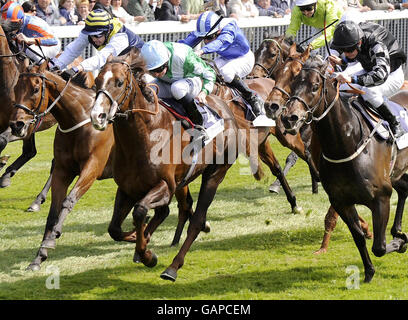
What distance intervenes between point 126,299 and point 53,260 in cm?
134

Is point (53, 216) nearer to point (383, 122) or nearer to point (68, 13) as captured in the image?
point (383, 122)

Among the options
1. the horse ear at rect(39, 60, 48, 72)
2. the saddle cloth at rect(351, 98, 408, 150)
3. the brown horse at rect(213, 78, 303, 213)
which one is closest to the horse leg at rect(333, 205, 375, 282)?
the saddle cloth at rect(351, 98, 408, 150)

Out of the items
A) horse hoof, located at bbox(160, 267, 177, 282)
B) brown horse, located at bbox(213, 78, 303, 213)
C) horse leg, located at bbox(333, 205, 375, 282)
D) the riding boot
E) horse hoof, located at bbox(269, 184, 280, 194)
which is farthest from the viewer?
horse hoof, located at bbox(269, 184, 280, 194)

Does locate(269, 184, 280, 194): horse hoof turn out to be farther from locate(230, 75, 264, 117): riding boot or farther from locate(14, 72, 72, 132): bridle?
locate(14, 72, 72, 132): bridle

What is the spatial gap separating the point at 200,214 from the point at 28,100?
1.61 meters

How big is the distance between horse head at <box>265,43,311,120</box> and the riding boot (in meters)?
2.55

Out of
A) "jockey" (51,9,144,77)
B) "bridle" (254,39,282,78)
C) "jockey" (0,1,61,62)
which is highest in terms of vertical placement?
"jockey" (51,9,144,77)

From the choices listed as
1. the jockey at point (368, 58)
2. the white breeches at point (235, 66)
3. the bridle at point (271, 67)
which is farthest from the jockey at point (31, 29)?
the jockey at point (368, 58)

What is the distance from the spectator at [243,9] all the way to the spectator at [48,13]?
2.89 metres

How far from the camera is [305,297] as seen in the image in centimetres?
613

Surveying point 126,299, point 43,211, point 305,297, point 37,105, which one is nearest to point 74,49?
point 37,105

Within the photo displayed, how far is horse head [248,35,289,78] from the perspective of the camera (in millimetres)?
9953

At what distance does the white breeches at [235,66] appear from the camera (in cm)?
897

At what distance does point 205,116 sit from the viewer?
22.6 feet
